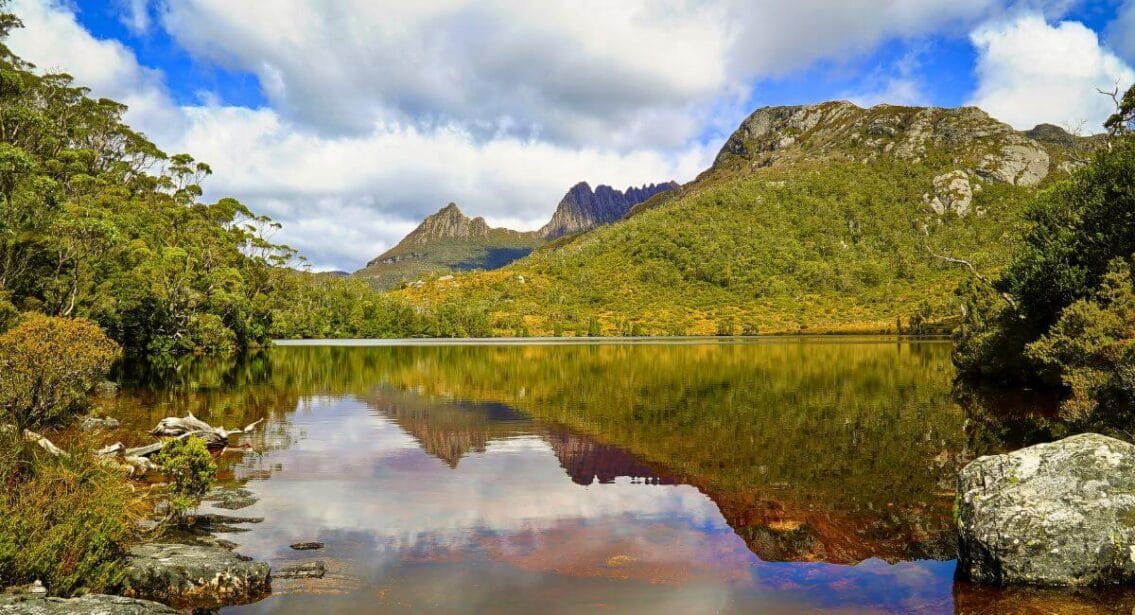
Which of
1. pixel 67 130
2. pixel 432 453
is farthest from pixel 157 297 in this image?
pixel 432 453

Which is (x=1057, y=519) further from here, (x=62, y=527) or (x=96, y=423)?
(x=96, y=423)


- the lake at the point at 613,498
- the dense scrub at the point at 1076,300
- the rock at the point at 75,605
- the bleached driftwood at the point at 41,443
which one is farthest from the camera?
the dense scrub at the point at 1076,300

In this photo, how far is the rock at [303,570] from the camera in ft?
40.0

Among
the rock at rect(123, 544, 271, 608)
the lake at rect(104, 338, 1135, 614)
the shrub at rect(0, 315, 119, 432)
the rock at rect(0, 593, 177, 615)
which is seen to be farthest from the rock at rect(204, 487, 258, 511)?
the rock at rect(0, 593, 177, 615)

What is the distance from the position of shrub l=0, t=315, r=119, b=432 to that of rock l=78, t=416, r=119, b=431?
2.33 meters

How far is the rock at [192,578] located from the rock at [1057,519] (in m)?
13.0

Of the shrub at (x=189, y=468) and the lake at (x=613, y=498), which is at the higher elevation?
the shrub at (x=189, y=468)

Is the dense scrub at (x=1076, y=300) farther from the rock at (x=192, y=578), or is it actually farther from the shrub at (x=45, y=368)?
the shrub at (x=45, y=368)

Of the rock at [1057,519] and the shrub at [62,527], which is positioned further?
the rock at [1057,519]

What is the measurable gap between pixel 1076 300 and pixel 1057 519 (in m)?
25.2

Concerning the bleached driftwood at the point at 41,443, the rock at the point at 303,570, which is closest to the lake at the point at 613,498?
the rock at the point at 303,570

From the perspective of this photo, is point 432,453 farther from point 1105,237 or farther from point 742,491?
point 1105,237

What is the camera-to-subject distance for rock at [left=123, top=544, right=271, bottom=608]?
35.7 ft

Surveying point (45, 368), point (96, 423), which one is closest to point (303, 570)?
point (45, 368)
